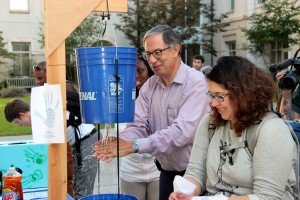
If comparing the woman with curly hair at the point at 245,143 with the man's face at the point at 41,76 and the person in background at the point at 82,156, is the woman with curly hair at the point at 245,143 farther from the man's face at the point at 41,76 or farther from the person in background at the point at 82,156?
the man's face at the point at 41,76

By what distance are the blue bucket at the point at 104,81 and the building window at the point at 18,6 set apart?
22375 mm

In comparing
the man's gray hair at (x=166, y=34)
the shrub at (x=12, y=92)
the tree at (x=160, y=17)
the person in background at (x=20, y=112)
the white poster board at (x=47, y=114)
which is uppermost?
the tree at (x=160, y=17)

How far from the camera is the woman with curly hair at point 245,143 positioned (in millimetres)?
1554

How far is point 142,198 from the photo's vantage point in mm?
3102

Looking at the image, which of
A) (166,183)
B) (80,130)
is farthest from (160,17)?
(166,183)

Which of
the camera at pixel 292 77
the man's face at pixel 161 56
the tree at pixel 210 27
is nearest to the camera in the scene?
the man's face at pixel 161 56

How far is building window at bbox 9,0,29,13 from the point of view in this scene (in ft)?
73.4

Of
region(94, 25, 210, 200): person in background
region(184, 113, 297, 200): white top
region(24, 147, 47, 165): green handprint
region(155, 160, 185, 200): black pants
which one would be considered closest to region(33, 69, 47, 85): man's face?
region(24, 147, 47, 165): green handprint

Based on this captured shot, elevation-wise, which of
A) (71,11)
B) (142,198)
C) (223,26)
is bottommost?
(142,198)

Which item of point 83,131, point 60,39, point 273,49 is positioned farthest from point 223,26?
point 60,39

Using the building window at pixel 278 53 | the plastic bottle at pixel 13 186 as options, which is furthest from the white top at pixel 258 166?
the building window at pixel 278 53

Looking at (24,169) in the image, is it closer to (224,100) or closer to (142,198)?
(142,198)

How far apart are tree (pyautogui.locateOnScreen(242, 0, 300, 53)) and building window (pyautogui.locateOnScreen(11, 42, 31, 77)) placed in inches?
506

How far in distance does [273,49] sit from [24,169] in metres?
17.8
